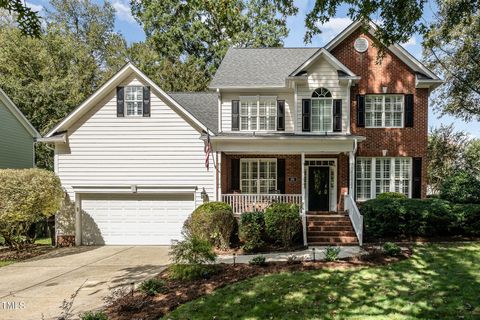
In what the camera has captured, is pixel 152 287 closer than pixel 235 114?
Yes

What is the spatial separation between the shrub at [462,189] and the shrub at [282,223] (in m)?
7.60

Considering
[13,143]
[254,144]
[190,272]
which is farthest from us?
[13,143]

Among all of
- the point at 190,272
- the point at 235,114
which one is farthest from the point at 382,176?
the point at 190,272

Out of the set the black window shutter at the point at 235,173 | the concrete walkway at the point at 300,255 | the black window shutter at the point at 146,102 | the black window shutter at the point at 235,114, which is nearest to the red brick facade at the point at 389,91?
the black window shutter at the point at 235,114

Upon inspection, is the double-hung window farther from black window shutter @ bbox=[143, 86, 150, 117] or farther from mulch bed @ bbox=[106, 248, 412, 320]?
mulch bed @ bbox=[106, 248, 412, 320]

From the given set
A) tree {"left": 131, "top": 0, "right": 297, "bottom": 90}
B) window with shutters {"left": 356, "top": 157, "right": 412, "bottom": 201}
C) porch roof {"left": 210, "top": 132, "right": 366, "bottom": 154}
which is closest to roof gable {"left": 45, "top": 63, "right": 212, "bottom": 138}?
porch roof {"left": 210, "top": 132, "right": 366, "bottom": 154}

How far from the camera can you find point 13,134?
750 inches

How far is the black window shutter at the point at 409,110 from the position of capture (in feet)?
46.9

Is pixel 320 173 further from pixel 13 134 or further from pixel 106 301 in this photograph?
pixel 13 134

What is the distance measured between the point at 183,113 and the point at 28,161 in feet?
44.4

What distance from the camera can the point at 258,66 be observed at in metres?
15.9

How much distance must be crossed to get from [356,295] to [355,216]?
558 cm

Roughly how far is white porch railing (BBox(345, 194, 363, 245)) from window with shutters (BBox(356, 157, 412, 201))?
1.36m

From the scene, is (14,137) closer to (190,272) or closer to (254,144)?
(254,144)
